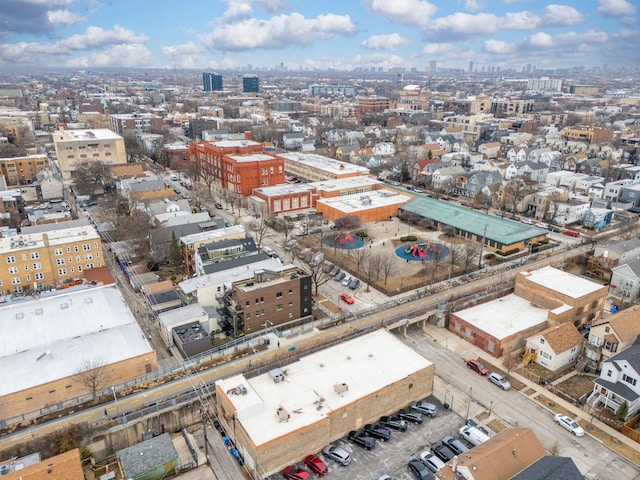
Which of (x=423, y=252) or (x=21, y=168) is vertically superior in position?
(x=21, y=168)

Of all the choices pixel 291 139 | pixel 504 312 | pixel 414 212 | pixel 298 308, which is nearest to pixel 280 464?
pixel 298 308

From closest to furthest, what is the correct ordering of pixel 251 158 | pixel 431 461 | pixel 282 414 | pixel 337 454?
pixel 431 461
pixel 282 414
pixel 337 454
pixel 251 158

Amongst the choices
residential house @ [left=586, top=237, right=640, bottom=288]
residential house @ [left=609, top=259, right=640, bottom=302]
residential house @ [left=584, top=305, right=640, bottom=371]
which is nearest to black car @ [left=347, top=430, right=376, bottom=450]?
residential house @ [left=584, top=305, right=640, bottom=371]

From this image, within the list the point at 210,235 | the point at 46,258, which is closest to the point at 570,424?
the point at 210,235

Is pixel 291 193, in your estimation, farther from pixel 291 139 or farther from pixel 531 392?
pixel 291 139

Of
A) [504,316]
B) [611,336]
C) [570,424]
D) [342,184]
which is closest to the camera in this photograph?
[570,424]

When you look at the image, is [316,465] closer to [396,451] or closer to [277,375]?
[396,451]

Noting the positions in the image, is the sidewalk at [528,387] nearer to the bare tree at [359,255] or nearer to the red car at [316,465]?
the bare tree at [359,255]
